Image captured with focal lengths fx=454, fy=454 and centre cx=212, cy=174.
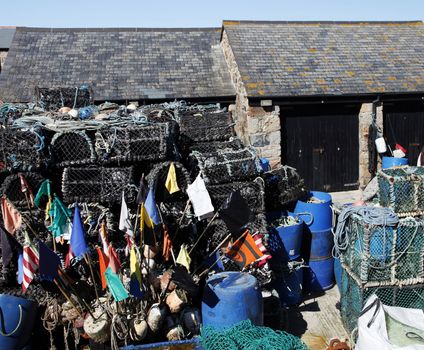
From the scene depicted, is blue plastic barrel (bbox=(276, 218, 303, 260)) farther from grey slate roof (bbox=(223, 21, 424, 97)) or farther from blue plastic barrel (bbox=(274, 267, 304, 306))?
grey slate roof (bbox=(223, 21, 424, 97))

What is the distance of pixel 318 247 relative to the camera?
7.10 meters

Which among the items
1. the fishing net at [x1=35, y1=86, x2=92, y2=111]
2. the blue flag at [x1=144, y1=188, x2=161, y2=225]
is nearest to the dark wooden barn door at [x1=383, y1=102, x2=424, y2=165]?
the fishing net at [x1=35, y1=86, x2=92, y2=111]

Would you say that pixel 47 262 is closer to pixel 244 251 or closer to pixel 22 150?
pixel 22 150

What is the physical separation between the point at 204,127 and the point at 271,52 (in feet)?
17.3

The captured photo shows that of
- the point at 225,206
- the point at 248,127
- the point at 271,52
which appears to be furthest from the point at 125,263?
the point at 271,52

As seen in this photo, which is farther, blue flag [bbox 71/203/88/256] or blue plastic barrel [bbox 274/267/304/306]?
blue plastic barrel [bbox 274/267/304/306]

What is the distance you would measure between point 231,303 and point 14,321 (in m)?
2.36

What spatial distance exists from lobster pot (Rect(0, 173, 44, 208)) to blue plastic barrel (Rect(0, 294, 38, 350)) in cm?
152

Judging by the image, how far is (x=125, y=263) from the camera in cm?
599

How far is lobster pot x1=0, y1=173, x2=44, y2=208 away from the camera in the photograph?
236 inches

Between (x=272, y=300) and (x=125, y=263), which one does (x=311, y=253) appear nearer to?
(x=272, y=300)

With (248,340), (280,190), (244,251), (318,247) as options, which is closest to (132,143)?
(244,251)

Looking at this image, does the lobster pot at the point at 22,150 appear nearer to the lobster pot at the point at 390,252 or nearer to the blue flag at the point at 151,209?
A: the blue flag at the point at 151,209

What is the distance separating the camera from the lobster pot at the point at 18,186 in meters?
6.00
